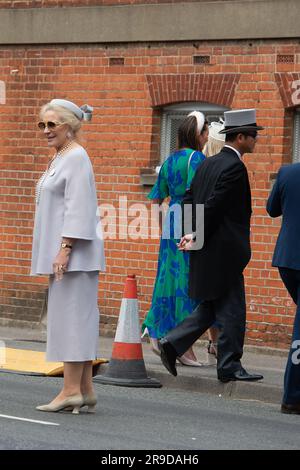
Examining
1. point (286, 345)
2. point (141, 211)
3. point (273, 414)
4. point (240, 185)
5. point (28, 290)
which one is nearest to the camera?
point (273, 414)

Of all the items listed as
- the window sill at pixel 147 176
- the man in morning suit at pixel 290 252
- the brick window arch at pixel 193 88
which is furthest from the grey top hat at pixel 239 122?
the window sill at pixel 147 176

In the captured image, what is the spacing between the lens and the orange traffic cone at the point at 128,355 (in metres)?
12.0

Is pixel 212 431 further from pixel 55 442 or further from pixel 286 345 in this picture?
pixel 286 345

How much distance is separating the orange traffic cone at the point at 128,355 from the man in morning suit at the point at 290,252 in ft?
5.65

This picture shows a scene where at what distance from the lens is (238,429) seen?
31.0 feet

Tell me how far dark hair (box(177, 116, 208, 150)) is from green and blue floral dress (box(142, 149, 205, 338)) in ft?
0.33

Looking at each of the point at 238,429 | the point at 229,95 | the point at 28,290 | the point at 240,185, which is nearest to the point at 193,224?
the point at 240,185

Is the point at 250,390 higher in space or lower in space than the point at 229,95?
lower

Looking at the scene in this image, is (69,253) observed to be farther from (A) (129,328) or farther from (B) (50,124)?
(A) (129,328)

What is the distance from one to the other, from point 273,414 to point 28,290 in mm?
6925

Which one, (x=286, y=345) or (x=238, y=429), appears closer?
(x=238, y=429)

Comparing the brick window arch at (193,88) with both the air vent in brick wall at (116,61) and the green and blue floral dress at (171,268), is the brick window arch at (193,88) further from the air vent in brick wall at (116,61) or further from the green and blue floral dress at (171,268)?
the green and blue floral dress at (171,268)

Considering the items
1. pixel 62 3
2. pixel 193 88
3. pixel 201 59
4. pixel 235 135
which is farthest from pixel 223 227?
pixel 62 3
